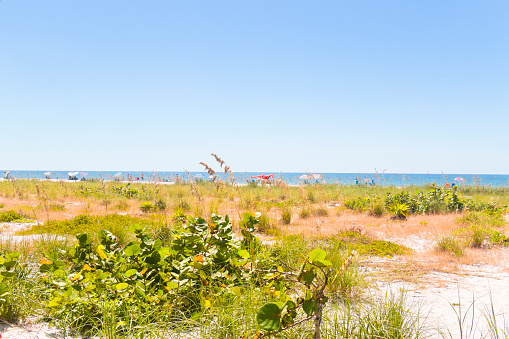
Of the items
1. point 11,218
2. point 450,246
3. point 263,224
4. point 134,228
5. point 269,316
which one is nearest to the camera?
point 269,316

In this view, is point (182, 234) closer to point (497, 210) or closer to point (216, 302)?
point (216, 302)

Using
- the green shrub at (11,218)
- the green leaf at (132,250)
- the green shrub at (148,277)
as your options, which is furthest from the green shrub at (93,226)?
the green shrub at (11,218)

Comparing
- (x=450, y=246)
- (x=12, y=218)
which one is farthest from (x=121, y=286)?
(x=12, y=218)

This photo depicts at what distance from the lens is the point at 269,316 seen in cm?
129

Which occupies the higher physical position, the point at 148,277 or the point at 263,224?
the point at 148,277

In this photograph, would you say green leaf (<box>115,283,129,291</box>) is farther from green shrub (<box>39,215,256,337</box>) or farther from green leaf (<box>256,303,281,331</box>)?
green leaf (<box>256,303,281,331</box>)

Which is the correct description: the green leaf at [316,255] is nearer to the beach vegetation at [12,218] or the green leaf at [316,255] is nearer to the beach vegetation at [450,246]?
the beach vegetation at [450,246]

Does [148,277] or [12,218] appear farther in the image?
[12,218]

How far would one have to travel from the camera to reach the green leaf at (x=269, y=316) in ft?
4.16

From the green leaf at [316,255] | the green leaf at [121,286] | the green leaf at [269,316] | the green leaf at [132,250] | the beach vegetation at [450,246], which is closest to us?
the green leaf at [269,316]

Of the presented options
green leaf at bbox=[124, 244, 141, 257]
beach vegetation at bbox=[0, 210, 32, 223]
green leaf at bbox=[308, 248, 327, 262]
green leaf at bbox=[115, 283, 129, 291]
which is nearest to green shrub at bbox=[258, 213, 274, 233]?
green leaf at bbox=[124, 244, 141, 257]

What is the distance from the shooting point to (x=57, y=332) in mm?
2146

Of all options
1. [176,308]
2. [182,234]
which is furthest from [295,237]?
[176,308]

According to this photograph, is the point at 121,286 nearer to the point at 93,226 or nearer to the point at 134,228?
the point at 134,228
